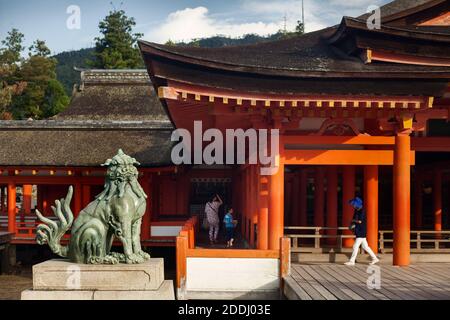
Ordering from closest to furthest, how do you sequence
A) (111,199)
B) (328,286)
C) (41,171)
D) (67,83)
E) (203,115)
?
1. (111,199)
2. (328,286)
3. (203,115)
4. (41,171)
5. (67,83)

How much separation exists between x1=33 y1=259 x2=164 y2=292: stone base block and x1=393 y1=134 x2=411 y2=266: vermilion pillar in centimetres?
643

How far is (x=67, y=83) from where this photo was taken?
10412cm

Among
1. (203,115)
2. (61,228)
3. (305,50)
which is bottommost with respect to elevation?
(61,228)

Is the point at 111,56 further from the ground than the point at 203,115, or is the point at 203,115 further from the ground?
the point at 111,56

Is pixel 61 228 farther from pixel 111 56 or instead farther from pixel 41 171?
pixel 111 56

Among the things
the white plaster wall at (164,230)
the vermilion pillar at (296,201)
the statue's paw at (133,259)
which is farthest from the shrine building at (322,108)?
the white plaster wall at (164,230)

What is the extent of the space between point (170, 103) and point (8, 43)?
52346mm

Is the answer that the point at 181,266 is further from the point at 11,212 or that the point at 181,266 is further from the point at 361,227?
the point at 11,212

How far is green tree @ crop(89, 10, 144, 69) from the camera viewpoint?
63688 millimetres

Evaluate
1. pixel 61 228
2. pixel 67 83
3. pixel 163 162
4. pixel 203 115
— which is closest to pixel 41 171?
pixel 163 162

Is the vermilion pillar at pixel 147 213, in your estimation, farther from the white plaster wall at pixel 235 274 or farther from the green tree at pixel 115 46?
the green tree at pixel 115 46
